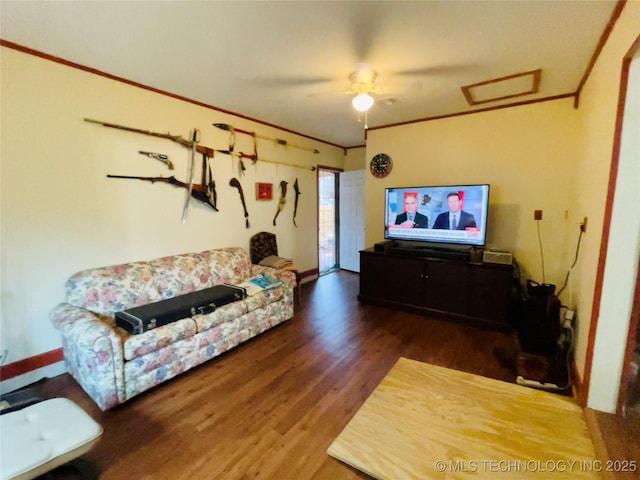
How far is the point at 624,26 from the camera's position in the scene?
158 centimetres

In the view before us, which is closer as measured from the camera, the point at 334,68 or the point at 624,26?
the point at 624,26

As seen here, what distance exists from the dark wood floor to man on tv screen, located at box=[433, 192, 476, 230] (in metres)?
1.10

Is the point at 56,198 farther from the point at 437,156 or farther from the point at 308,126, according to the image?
the point at 437,156

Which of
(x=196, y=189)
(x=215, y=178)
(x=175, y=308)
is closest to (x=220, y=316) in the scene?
(x=175, y=308)

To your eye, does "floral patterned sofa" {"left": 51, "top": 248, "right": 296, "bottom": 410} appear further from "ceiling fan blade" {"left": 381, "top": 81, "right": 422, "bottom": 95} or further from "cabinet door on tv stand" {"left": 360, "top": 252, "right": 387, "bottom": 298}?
"ceiling fan blade" {"left": 381, "top": 81, "right": 422, "bottom": 95}

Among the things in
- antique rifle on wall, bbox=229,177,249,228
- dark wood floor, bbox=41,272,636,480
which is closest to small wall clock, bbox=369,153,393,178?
antique rifle on wall, bbox=229,177,249,228

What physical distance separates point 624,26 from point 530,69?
912 mm

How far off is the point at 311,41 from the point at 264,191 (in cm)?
231

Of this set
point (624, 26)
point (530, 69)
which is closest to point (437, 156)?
point (530, 69)

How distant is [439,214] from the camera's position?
340cm

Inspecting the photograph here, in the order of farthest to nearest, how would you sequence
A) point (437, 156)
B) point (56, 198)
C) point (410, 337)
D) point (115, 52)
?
point (437, 156) < point (410, 337) < point (56, 198) < point (115, 52)

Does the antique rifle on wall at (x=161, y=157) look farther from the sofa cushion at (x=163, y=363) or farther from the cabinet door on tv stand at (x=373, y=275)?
the cabinet door on tv stand at (x=373, y=275)

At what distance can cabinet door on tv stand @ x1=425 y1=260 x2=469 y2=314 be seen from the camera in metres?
3.20

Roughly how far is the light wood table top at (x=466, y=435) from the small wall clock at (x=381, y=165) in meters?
3.11
